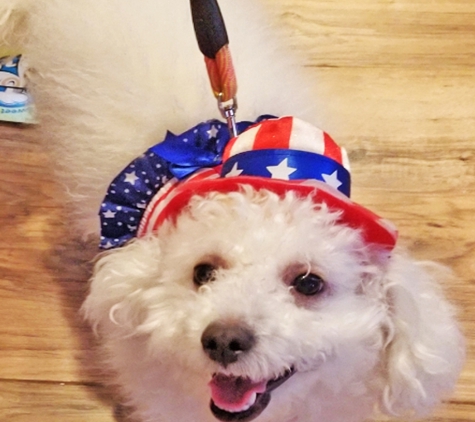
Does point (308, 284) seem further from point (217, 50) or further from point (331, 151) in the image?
point (217, 50)

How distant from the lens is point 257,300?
0.69 metres

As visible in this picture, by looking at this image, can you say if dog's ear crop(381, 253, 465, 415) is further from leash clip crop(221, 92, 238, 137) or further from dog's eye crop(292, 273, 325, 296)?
leash clip crop(221, 92, 238, 137)

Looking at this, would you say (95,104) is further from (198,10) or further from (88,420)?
(88,420)

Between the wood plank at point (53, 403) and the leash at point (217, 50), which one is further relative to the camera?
the wood plank at point (53, 403)

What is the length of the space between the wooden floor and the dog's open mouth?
41 cm

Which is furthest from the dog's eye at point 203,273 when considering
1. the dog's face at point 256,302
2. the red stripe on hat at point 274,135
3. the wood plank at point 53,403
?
the wood plank at point 53,403

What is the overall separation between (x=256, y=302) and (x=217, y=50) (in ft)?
0.94

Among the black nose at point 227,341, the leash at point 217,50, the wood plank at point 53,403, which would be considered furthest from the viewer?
the wood plank at point 53,403

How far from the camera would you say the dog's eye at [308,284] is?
72cm

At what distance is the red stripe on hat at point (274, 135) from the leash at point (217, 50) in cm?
7

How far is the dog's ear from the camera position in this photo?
0.73 m

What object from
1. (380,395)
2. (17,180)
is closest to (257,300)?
(380,395)

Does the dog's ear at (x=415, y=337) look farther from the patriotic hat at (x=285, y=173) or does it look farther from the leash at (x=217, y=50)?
the leash at (x=217, y=50)

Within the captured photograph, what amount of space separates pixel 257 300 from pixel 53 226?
0.64m
